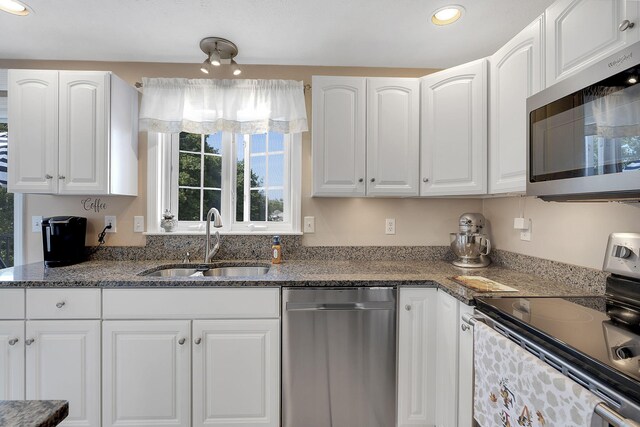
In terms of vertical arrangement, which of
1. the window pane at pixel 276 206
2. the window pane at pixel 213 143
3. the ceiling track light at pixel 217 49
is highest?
the ceiling track light at pixel 217 49

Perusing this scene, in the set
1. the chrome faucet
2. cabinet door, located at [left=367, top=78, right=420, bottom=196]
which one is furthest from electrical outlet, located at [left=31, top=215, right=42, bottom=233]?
cabinet door, located at [left=367, top=78, right=420, bottom=196]

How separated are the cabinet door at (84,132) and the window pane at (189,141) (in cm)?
49

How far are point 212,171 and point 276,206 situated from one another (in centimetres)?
57

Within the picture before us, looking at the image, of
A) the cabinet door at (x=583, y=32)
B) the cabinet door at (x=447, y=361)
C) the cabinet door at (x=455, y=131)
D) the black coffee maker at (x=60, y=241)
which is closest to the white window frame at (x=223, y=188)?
the black coffee maker at (x=60, y=241)

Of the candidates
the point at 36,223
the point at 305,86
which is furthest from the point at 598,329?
the point at 36,223

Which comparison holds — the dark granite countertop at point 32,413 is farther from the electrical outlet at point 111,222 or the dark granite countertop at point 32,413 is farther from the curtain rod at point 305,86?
the curtain rod at point 305,86

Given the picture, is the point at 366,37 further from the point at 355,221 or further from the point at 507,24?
the point at 355,221

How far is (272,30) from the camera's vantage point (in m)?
1.72

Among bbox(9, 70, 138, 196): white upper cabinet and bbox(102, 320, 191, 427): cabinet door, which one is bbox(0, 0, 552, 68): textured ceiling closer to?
bbox(9, 70, 138, 196): white upper cabinet

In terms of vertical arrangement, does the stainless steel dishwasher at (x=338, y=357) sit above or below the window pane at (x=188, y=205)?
below

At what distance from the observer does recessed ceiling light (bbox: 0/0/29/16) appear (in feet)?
4.94

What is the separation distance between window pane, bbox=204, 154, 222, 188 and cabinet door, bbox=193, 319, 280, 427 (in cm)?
109

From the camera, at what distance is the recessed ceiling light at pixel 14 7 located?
1.51 metres

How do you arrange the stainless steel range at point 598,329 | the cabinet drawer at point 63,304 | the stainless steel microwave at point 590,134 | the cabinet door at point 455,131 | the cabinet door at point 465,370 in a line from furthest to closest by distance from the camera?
the cabinet door at point 455,131 → the cabinet drawer at point 63,304 → the cabinet door at point 465,370 → the stainless steel microwave at point 590,134 → the stainless steel range at point 598,329
